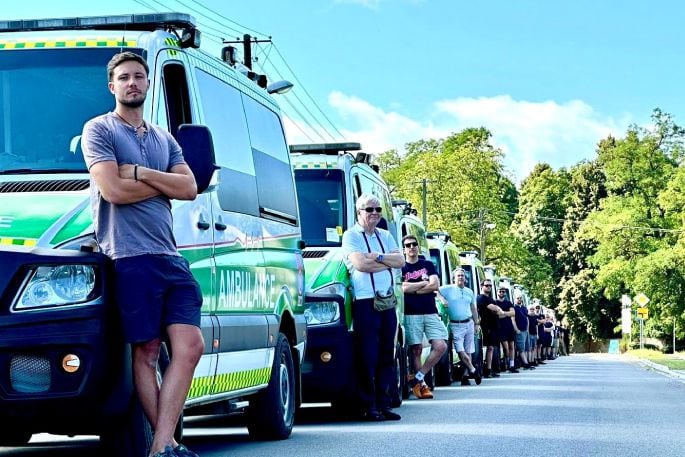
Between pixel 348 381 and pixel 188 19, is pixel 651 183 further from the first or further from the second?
pixel 188 19

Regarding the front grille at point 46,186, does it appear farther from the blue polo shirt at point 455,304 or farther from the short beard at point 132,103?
the blue polo shirt at point 455,304

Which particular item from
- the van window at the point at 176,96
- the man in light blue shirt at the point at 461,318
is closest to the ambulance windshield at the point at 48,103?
the van window at the point at 176,96

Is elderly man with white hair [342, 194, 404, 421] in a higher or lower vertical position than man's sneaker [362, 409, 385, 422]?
higher

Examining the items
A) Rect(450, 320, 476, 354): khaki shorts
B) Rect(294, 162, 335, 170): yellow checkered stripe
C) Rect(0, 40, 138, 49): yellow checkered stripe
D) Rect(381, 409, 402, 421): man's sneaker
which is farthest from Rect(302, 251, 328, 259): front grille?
Rect(450, 320, 476, 354): khaki shorts

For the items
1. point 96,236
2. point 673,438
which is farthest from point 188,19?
point 673,438

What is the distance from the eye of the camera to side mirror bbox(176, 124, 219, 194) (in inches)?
288

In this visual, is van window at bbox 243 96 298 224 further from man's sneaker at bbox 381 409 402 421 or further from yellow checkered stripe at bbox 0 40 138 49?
man's sneaker at bbox 381 409 402 421

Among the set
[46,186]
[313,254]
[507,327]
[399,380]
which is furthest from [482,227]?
[46,186]

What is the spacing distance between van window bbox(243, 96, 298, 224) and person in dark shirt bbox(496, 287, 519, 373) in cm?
1739

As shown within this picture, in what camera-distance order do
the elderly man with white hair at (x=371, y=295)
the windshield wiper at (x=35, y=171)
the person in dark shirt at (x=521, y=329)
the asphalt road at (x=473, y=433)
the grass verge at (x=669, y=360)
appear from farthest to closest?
the grass verge at (x=669, y=360) → the person in dark shirt at (x=521, y=329) → the elderly man with white hair at (x=371, y=295) → the asphalt road at (x=473, y=433) → the windshield wiper at (x=35, y=171)

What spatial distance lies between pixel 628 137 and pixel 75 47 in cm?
7912

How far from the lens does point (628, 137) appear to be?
84.8 metres

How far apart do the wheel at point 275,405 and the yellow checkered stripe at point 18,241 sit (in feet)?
13.4

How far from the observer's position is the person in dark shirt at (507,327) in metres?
29.3
